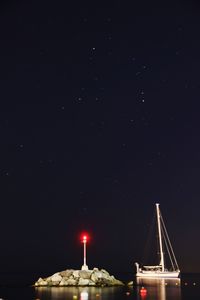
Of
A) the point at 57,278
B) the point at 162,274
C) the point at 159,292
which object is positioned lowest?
the point at 159,292

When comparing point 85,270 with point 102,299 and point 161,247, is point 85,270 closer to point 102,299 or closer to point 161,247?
point 102,299

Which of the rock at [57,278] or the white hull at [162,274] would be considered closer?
the rock at [57,278]

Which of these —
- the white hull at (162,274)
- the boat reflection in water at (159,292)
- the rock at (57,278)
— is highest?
the rock at (57,278)

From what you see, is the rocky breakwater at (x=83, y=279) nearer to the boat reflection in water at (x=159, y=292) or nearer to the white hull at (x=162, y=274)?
the boat reflection in water at (x=159, y=292)

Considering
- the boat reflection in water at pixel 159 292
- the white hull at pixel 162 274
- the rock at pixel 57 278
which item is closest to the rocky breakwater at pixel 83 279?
the rock at pixel 57 278

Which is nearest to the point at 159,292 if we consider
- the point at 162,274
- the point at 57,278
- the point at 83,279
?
the point at 83,279

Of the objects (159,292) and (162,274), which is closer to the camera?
(159,292)

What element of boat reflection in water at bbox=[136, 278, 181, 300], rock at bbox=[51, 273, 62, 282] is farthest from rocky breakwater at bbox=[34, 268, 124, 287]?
boat reflection in water at bbox=[136, 278, 181, 300]

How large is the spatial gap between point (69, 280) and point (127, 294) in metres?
16.1

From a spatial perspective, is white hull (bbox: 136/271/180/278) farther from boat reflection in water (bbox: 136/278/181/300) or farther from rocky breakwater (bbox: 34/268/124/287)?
rocky breakwater (bbox: 34/268/124/287)

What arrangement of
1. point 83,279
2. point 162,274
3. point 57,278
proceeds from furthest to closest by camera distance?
point 162,274 → point 57,278 → point 83,279

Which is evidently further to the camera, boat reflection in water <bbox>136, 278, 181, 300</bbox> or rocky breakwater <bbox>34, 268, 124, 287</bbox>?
rocky breakwater <bbox>34, 268, 124, 287</bbox>

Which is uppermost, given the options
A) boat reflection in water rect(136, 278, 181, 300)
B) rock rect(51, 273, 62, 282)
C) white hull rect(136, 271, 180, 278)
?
rock rect(51, 273, 62, 282)

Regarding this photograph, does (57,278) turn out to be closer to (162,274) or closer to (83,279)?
(83,279)
